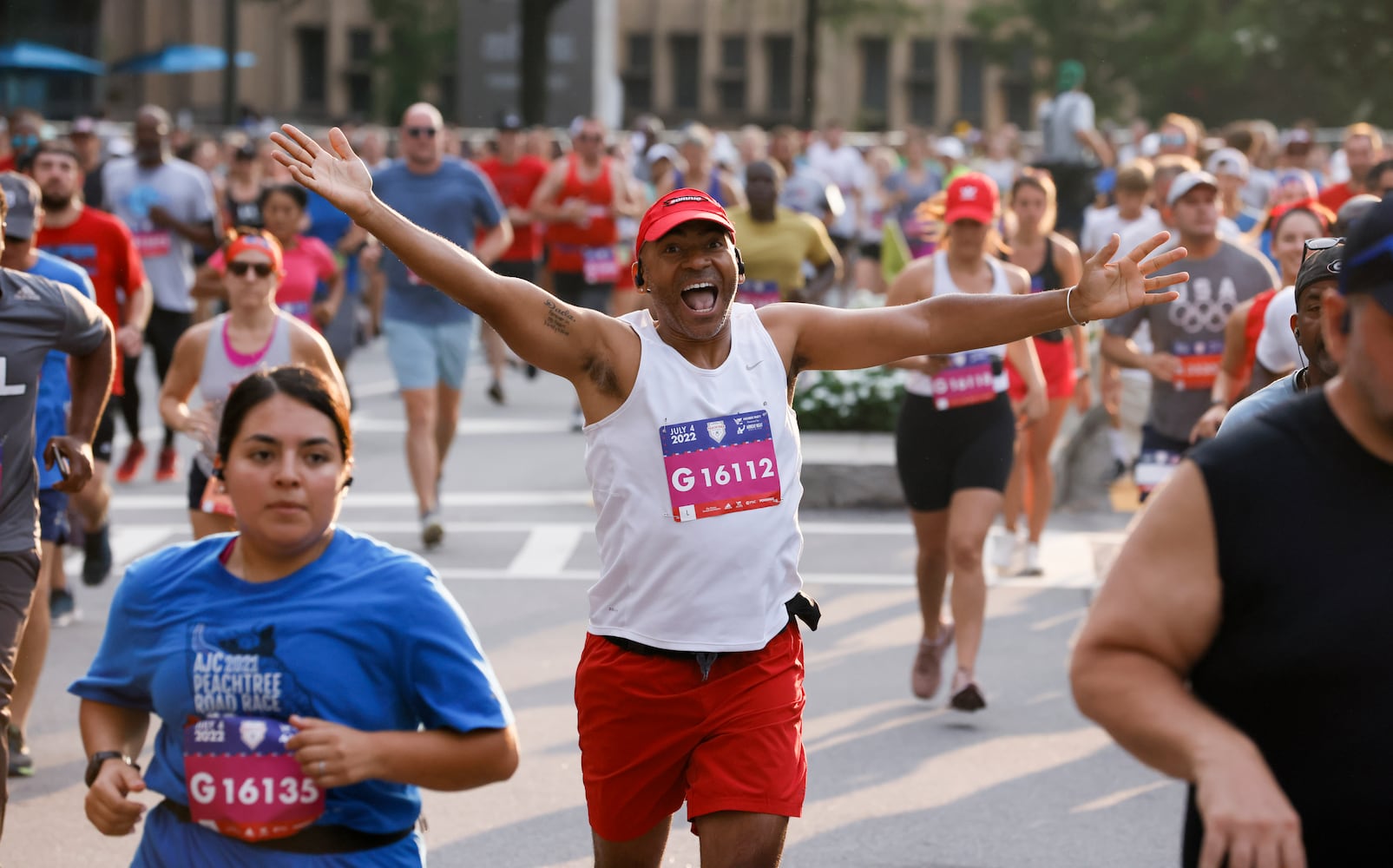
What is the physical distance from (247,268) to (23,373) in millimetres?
2464

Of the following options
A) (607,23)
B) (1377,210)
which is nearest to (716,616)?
(1377,210)

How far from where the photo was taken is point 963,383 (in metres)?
8.12

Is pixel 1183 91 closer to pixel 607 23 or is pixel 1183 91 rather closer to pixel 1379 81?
pixel 1379 81

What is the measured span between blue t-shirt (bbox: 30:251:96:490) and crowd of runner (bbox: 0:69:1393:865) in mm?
22

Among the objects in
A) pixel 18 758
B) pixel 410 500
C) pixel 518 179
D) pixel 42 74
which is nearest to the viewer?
pixel 18 758

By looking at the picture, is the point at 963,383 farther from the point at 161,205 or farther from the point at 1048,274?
the point at 161,205

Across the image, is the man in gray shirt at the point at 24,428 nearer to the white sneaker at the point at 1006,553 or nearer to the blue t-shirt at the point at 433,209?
the blue t-shirt at the point at 433,209

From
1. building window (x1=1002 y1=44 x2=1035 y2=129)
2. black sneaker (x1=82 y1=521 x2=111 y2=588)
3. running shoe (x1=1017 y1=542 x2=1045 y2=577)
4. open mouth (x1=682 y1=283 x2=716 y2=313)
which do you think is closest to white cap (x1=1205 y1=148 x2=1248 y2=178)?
running shoe (x1=1017 y1=542 x2=1045 y2=577)

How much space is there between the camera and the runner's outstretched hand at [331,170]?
4.54 metres

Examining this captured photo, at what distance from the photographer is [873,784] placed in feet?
23.3

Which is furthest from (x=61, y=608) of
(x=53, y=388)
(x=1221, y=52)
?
(x=1221, y=52)

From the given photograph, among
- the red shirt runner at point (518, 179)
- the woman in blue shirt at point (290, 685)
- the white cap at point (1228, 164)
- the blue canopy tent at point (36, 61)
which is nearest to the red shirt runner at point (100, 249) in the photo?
the white cap at point (1228, 164)

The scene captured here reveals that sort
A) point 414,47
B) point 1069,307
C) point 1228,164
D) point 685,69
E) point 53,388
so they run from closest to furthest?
point 1069,307 < point 53,388 < point 1228,164 < point 414,47 < point 685,69

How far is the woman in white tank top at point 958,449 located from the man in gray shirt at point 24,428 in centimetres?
321
